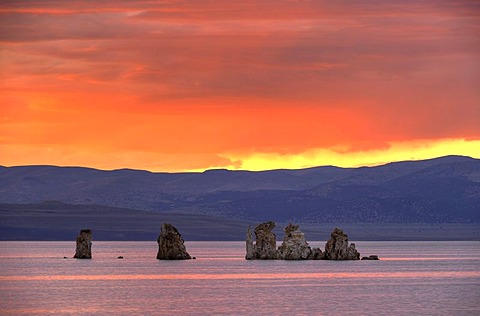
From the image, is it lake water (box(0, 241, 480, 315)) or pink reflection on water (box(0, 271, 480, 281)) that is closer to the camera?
lake water (box(0, 241, 480, 315))

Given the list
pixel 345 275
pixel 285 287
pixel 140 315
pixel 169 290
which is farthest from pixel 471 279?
pixel 140 315

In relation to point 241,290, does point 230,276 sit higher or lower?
higher

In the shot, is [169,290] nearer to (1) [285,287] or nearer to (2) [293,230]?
(1) [285,287]

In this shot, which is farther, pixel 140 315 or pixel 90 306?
pixel 90 306

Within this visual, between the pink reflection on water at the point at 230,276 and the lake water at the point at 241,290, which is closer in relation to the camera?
the lake water at the point at 241,290

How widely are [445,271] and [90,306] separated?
296 feet

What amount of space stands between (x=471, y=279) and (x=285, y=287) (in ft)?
111

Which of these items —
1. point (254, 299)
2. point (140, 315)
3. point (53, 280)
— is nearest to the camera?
point (140, 315)

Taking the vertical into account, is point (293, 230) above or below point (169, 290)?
above

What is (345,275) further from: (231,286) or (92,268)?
(92,268)

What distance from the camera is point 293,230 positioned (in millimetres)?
194250

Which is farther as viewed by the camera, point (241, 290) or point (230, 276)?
point (230, 276)

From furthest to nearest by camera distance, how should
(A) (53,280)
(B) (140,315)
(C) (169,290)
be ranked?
1. (A) (53,280)
2. (C) (169,290)
3. (B) (140,315)

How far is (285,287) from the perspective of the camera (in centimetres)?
13450
